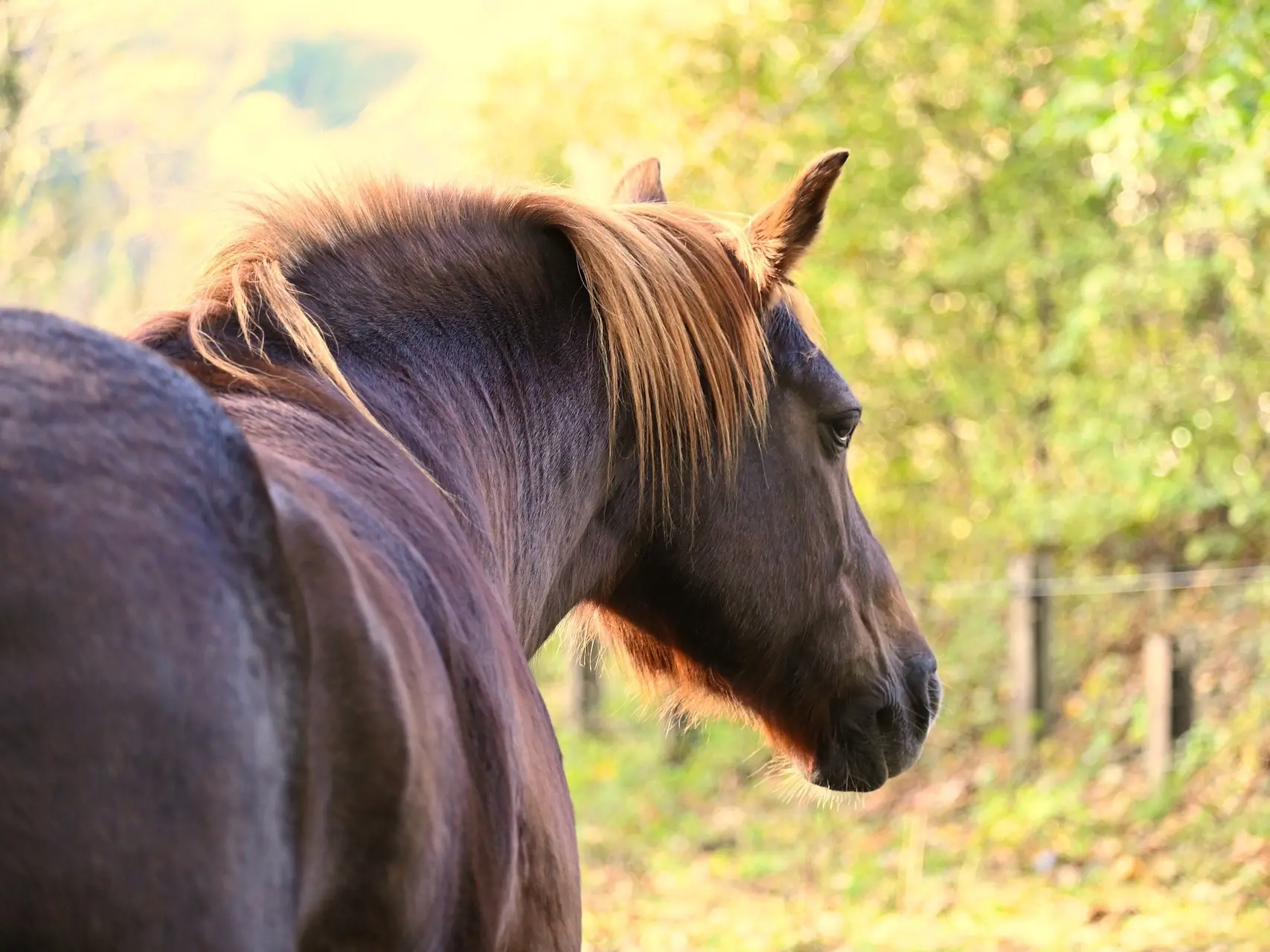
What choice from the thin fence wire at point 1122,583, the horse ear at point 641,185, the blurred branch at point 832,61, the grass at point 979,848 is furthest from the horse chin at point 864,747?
the blurred branch at point 832,61

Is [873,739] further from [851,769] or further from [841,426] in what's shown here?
[841,426]

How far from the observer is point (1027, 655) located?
7938 millimetres

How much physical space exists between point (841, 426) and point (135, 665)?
1.75 meters

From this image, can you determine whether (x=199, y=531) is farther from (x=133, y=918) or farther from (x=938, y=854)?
(x=938, y=854)

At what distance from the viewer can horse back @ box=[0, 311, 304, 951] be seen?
0.97m

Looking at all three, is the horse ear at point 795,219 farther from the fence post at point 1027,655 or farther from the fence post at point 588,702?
the fence post at point 588,702

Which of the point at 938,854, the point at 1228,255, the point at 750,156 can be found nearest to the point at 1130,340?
the point at 1228,255

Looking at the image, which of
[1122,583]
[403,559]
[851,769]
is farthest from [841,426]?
[1122,583]

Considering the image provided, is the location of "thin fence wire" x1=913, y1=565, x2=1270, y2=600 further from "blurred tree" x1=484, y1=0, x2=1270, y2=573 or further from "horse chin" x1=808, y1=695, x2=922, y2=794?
"horse chin" x1=808, y1=695, x2=922, y2=794

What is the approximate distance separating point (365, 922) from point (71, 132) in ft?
20.6

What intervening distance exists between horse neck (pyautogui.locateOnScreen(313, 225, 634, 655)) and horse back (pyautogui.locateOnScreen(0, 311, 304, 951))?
2.39 ft

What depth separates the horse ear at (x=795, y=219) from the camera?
243 cm

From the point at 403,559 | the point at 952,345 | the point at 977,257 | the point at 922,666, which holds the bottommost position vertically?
the point at 952,345

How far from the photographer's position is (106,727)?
1.00 m
